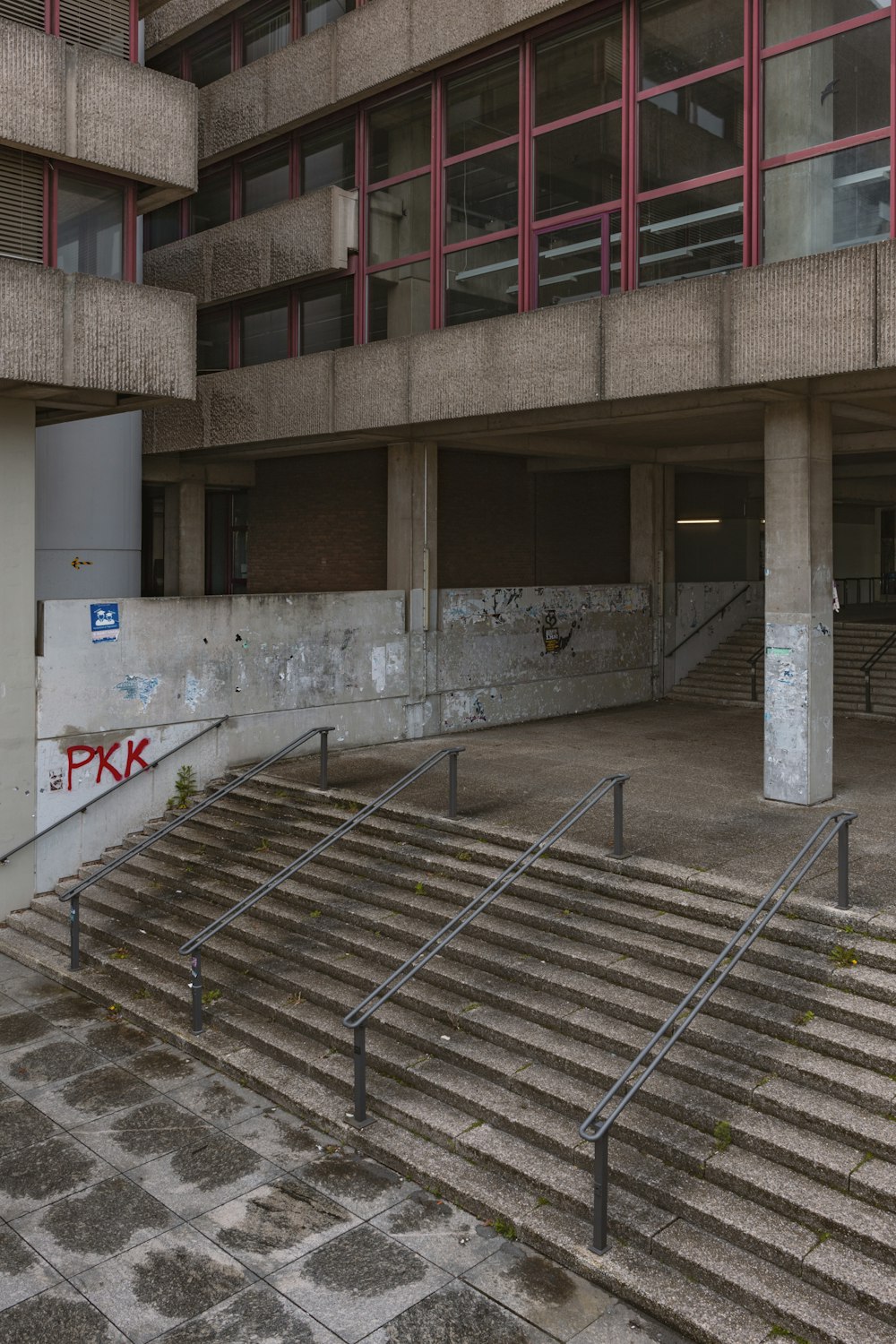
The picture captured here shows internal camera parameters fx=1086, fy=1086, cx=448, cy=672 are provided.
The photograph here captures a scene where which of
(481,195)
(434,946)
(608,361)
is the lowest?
(434,946)

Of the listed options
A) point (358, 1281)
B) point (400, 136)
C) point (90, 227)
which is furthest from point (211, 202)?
point (358, 1281)

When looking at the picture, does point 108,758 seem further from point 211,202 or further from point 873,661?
point 873,661

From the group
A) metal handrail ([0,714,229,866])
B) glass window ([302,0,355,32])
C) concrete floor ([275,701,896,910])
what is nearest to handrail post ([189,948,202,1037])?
concrete floor ([275,701,896,910])

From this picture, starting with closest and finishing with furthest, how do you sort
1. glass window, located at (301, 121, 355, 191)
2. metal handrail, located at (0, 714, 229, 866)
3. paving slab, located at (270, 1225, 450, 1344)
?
1. paving slab, located at (270, 1225, 450, 1344)
2. metal handrail, located at (0, 714, 229, 866)
3. glass window, located at (301, 121, 355, 191)

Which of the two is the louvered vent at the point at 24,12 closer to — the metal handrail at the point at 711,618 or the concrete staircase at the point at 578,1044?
the concrete staircase at the point at 578,1044

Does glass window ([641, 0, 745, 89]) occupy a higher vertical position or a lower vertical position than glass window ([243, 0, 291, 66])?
lower

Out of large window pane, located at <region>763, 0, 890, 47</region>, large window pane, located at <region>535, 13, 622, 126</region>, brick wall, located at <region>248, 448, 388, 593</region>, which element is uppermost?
large window pane, located at <region>535, 13, 622, 126</region>

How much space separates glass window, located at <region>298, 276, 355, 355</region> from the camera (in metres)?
15.1

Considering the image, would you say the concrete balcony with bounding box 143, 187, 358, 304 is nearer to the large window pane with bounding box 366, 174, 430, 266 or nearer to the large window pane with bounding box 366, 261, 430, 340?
the large window pane with bounding box 366, 174, 430, 266

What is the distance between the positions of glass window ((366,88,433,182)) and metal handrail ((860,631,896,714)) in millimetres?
10286

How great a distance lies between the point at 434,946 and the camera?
8.47 meters

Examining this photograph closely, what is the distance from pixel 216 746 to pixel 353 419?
181 inches

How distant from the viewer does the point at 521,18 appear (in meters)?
12.4

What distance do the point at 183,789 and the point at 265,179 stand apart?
9.53 m
